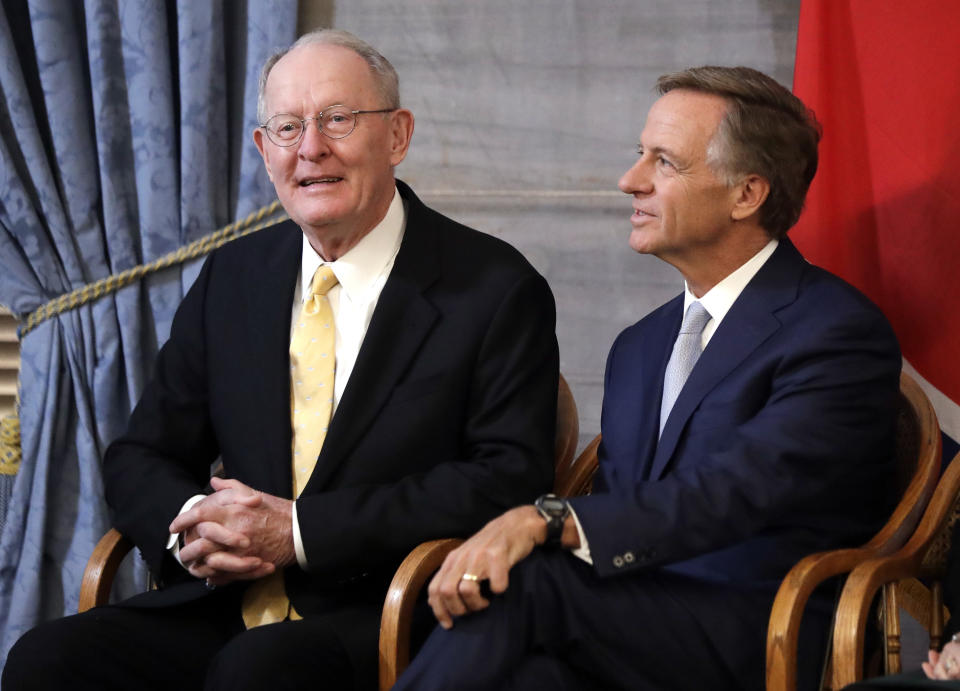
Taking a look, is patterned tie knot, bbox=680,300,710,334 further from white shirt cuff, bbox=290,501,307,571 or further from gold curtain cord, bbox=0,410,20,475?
gold curtain cord, bbox=0,410,20,475

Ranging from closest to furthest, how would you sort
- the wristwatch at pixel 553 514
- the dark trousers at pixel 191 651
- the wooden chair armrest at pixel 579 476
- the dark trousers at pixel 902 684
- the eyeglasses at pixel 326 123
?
1. the dark trousers at pixel 902 684
2. the wristwatch at pixel 553 514
3. the dark trousers at pixel 191 651
4. the eyeglasses at pixel 326 123
5. the wooden chair armrest at pixel 579 476

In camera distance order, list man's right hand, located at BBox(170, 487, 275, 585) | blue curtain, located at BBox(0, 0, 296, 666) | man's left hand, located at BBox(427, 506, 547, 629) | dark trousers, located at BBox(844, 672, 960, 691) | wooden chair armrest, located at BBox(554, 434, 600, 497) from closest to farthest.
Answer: dark trousers, located at BBox(844, 672, 960, 691) → man's left hand, located at BBox(427, 506, 547, 629) → man's right hand, located at BBox(170, 487, 275, 585) → wooden chair armrest, located at BBox(554, 434, 600, 497) → blue curtain, located at BBox(0, 0, 296, 666)

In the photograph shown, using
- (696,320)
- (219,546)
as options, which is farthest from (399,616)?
(696,320)

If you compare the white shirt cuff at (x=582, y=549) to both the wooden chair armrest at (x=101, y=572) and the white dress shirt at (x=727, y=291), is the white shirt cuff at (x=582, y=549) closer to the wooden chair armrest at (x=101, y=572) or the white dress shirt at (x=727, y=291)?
the white dress shirt at (x=727, y=291)

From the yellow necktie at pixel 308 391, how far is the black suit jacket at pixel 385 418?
4cm

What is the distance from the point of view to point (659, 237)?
8.09 feet

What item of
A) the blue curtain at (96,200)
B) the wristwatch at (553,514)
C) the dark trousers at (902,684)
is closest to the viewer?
the dark trousers at (902,684)

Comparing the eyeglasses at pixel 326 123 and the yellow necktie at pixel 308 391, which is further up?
the eyeglasses at pixel 326 123

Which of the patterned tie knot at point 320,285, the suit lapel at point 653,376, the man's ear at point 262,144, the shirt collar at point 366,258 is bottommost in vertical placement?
the suit lapel at point 653,376

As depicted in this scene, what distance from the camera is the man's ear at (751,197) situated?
245 cm

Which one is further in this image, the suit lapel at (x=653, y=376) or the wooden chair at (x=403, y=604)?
the suit lapel at (x=653, y=376)

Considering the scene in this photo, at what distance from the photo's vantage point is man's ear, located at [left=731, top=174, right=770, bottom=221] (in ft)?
8.02

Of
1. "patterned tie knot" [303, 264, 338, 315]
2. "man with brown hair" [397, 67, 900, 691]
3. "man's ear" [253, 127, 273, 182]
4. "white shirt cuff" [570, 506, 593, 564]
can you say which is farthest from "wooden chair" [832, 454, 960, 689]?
"man's ear" [253, 127, 273, 182]

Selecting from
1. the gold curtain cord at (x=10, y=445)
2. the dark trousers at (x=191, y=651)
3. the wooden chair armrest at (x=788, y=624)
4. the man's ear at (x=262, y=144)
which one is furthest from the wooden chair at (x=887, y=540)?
the gold curtain cord at (x=10, y=445)
